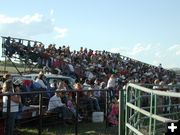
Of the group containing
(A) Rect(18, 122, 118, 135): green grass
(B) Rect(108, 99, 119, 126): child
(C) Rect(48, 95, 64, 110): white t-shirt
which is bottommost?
(A) Rect(18, 122, 118, 135): green grass

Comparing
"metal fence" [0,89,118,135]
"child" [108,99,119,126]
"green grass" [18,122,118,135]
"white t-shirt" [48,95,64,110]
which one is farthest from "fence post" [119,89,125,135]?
"child" [108,99,119,126]

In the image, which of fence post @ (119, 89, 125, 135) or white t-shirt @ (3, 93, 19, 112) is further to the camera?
white t-shirt @ (3, 93, 19, 112)

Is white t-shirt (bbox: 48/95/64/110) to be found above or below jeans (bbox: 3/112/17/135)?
above

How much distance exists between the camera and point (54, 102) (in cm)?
1283

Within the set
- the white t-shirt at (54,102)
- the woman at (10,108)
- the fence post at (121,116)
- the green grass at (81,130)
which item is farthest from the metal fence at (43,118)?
the fence post at (121,116)

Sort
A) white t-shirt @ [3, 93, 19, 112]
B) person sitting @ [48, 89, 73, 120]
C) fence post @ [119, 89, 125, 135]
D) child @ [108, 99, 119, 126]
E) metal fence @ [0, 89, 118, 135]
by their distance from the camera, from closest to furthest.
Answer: fence post @ [119, 89, 125, 135], white t-shirt @ [3, 93, 19, 112], metal fence @ [0, 89, 118, 135], person sitting @ [48, 89, 73, 120], child @ [108, 99, 119, 126]

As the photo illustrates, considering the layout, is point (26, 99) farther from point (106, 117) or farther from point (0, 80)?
point (0, 80)

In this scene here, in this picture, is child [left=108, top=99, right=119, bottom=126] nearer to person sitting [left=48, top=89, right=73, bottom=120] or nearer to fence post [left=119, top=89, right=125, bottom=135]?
person sitting [left=48, top=89, right=73, bottom=120]

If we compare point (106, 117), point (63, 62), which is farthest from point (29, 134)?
point (63, 62)

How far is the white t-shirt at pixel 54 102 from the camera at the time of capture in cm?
1262

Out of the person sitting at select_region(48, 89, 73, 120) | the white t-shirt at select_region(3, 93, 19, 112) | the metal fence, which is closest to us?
the white t-shirt at select_region(3, 93, 19, 112)

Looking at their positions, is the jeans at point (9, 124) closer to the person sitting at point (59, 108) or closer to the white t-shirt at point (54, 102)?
the white t-shirt at point (54, 102)

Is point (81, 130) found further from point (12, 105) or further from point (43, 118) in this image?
point (12, 105)

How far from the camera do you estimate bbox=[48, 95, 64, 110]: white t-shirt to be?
41.4ft
